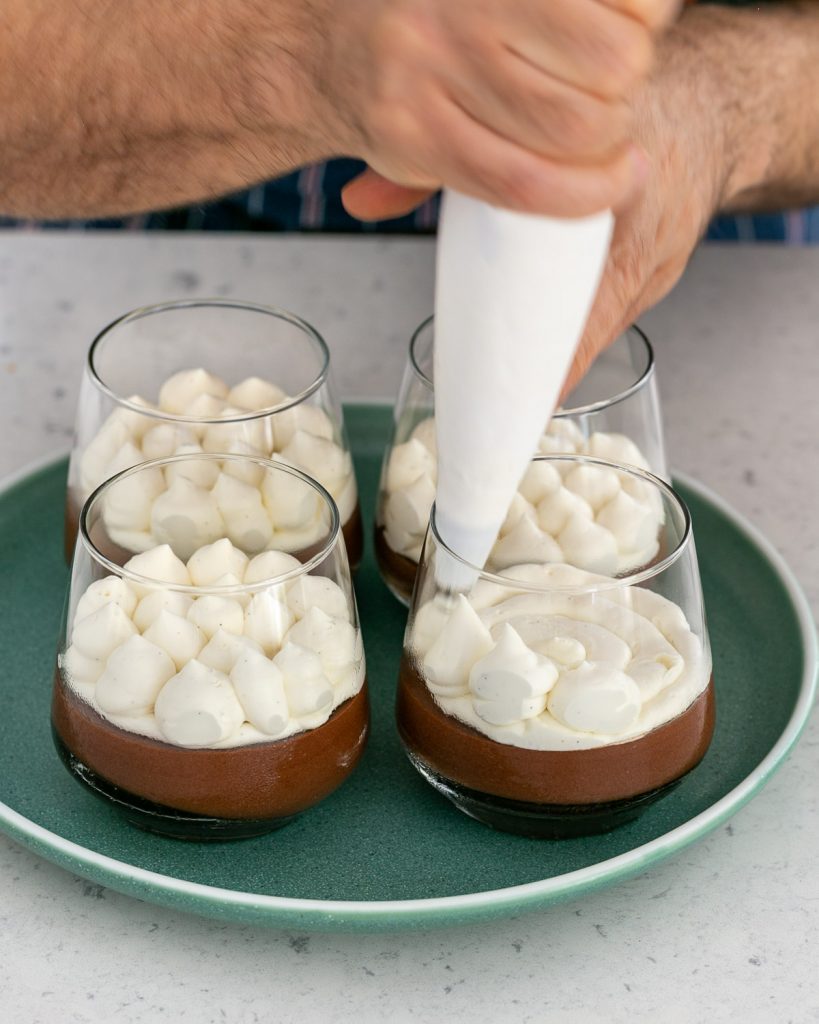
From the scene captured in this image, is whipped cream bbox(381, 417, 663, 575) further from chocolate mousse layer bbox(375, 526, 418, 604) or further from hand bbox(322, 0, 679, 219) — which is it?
hand bbox(322, 0, 679, 219)

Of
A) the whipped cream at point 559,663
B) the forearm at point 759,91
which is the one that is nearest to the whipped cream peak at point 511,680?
the whipped cream at point 559,663

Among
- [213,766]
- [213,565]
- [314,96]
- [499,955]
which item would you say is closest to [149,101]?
[314,96]

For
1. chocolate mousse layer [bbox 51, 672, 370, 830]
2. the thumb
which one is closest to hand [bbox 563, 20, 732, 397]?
the thumb

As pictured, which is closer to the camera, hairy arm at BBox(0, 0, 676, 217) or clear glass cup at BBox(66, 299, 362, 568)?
hairy arm at BBox(0, 0, 676, 217)

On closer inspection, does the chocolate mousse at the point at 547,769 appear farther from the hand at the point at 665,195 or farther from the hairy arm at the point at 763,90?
the hairy arm at the point at 763,90

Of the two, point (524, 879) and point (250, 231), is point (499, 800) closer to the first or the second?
point (524, 879)

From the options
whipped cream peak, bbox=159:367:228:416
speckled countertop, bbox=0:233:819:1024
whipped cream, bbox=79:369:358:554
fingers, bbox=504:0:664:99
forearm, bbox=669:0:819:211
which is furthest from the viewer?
forearm, bbox=669:0:819:211

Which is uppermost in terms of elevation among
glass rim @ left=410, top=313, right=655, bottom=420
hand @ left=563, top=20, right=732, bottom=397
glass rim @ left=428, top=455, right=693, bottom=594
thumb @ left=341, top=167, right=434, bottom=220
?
thumb @ left=341, top=167, right=434, bottom=220

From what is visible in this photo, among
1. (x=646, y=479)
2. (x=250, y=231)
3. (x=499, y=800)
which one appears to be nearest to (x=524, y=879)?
(x=499, y=800)
